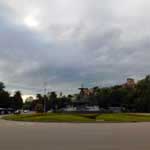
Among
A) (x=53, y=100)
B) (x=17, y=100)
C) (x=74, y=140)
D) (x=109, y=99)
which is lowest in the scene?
(x=74, y=140)

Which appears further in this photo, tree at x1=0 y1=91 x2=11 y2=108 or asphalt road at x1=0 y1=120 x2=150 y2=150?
tree at x1=0 y1=91 x2=11 y2=108

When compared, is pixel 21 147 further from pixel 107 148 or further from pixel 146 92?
pixel 146 92

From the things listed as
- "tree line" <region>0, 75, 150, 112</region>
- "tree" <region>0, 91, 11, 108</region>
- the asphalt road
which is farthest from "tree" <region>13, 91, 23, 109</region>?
the asphalt road

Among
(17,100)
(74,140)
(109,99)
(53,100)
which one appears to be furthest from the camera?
(17,100)

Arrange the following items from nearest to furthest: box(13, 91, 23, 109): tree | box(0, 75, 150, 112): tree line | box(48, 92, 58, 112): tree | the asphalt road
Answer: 1. the asphalt road
2. box(0, 75, 150, 112): tree line
3. box(48, 92, 58, 112): tree
4. box(13, 91, 23, 109): tree

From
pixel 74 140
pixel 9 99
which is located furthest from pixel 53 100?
pixel 74 140

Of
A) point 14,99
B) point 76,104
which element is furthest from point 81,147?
point 14,99

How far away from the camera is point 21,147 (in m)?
14.7

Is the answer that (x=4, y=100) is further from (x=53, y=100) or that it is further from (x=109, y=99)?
(x=109, y=99)

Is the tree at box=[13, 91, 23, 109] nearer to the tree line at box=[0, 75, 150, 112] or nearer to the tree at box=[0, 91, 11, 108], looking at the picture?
the tree line at box=[0, 75, 150, 112]

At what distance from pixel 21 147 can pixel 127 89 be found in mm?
119511

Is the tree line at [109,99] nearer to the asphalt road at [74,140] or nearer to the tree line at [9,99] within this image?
the tree line at [9,99]

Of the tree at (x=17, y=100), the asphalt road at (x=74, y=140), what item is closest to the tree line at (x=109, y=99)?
the tree at (x=17, y=100)

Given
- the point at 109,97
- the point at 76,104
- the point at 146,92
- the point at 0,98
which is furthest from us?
the point at 0,98
